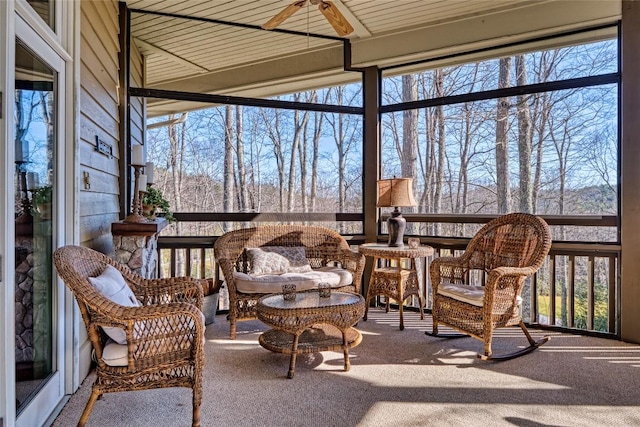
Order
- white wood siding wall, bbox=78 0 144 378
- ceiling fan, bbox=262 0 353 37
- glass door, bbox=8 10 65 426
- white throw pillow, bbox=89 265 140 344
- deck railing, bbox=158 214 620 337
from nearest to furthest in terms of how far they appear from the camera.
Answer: glass door, bbox=8 10 65 426 → white throw pillow, bbox=89 265 140 344 → white wood siding wall, bbox=78 0 144 378 → ceiling fan, bbox=262 0 353 37 → deck railing, bbox=158 214 620 337

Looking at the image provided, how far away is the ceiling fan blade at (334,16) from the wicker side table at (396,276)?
79.6 inches

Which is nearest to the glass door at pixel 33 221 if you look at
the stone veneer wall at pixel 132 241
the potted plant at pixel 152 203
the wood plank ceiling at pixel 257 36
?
the stone veneer wall at pixel 132 241

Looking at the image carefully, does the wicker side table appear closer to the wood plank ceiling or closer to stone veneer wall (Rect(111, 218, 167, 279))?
stone veneer wall (Rect(111, 218, 167, 279))

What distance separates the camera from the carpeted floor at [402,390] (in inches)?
91.4

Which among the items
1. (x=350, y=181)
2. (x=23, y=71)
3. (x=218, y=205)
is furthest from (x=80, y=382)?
(x=350, y=181)

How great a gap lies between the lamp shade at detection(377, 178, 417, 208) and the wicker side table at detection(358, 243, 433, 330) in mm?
446

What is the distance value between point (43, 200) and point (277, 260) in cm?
221

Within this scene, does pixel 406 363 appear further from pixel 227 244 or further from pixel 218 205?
pixel 218 205

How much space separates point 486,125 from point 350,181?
5.30ft

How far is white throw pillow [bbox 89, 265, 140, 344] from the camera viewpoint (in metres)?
2.14

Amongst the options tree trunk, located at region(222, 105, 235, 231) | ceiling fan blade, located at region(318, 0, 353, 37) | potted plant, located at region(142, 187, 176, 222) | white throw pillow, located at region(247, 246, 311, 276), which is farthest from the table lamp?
potted plant, located at region(142, 187, 176, 222)

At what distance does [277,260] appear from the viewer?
4.15m

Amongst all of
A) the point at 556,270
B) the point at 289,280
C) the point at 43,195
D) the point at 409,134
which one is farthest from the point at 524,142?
the point at 43,195

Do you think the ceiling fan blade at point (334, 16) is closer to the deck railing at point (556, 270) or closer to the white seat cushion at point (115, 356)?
the deck railing at point (556, 270)
